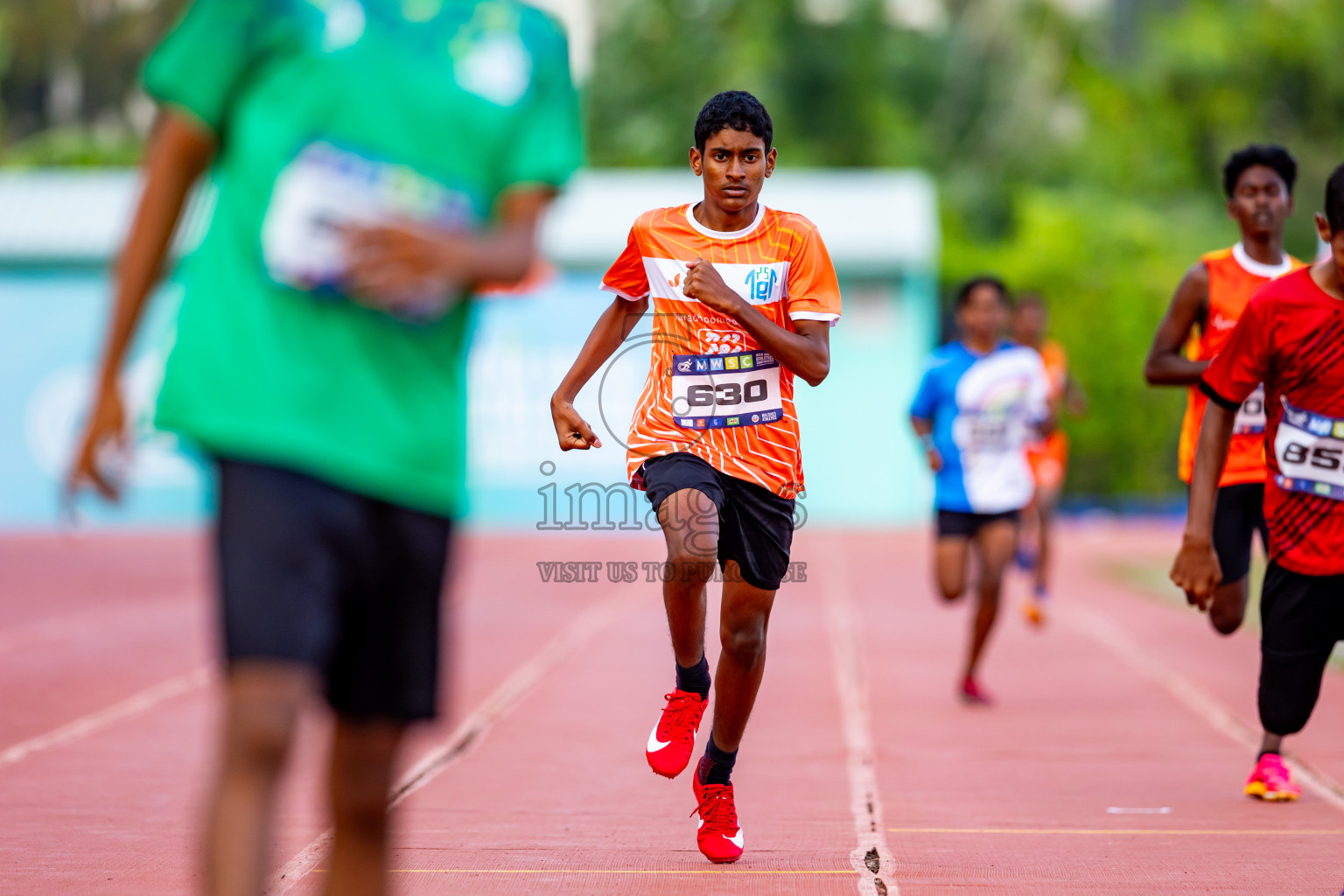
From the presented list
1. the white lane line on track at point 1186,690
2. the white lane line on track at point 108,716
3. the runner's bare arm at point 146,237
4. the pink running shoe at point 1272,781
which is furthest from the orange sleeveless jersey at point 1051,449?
the runner's bare arm at point 146,237

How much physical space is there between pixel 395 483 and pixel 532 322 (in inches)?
908

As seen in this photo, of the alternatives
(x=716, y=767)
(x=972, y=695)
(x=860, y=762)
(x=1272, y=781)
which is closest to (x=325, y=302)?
(x=716, y=767)

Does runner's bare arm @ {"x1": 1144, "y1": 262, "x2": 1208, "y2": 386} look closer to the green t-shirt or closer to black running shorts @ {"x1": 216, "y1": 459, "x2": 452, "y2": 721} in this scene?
the green t-shirt

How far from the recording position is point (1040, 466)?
46.2ft

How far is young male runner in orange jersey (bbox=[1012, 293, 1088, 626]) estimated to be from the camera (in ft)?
40.2

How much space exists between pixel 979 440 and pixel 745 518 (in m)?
4.33

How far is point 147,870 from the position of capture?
4.80 meters

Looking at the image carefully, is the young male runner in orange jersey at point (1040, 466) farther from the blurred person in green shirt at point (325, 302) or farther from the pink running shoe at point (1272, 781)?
the blurred person in green shirt at point (325, 302)

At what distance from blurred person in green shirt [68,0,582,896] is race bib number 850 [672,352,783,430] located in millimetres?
2100

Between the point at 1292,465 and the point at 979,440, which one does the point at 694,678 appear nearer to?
the point at 1292,465

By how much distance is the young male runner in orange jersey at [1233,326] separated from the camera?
6.12m

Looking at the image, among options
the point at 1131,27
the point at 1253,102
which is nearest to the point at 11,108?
the point at 1131,27

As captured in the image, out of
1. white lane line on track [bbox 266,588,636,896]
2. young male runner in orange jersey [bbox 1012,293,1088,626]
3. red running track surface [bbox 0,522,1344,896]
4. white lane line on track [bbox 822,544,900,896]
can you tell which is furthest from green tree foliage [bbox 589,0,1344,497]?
red running track surface [bbox 0,522,1344,896]

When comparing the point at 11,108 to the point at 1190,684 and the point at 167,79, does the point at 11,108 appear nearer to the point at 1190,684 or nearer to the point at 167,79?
the point at 1190,684
